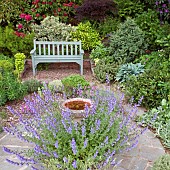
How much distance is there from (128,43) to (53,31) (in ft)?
5.94

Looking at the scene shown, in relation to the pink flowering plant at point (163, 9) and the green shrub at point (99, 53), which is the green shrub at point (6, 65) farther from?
the pink flowering plant at point (163, 9)

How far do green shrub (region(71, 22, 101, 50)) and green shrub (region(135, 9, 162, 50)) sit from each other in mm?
1098

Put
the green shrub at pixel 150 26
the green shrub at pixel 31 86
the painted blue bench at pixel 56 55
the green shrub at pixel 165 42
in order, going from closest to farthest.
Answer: the green shrub at pixel 31 86 < the green shrub at pixel 165 42 < the painted blue bench at pixel 56 55 < the green shrub at pixel 150 26

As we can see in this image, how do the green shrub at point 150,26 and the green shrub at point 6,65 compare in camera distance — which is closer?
the green shrub at point 6,65

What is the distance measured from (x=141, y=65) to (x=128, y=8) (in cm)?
272

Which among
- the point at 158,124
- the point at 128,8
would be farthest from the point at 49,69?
the point at 158,124

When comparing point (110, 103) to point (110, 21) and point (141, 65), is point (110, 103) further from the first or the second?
point (110, 21)

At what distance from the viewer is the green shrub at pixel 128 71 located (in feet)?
17.9

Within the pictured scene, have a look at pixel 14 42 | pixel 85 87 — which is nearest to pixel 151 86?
pixel 85 87

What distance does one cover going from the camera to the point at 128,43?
6078 mm

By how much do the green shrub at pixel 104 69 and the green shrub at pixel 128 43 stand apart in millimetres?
240

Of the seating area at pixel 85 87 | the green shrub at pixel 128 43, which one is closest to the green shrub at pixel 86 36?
the seating area at pixel 85 87

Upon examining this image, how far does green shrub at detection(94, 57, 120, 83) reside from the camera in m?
5.75

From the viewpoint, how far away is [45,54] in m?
6.38
